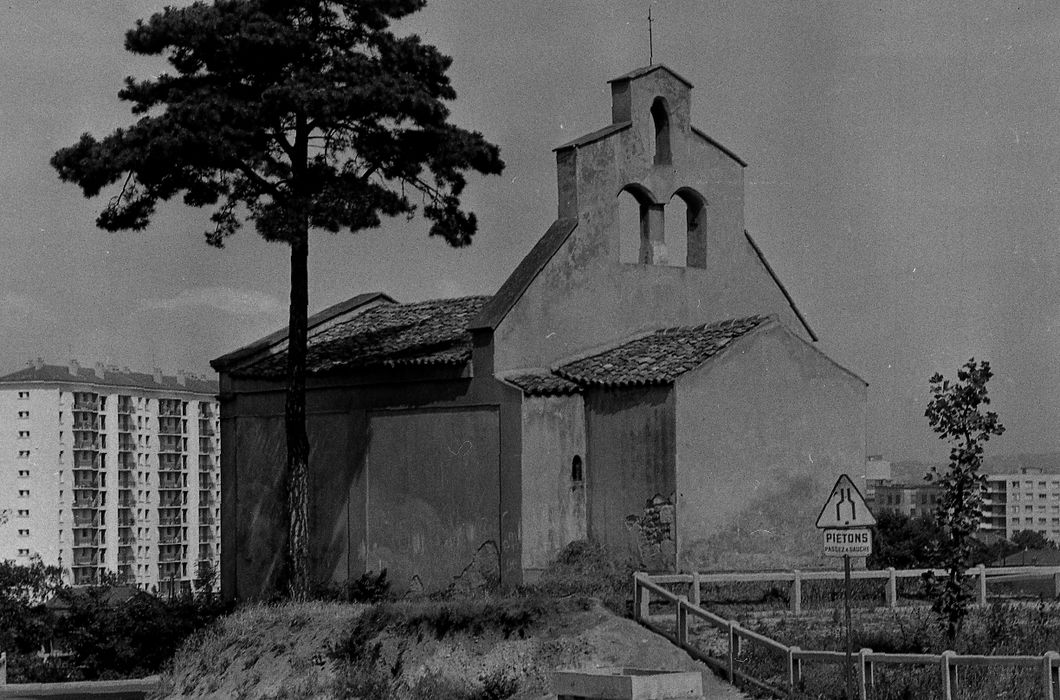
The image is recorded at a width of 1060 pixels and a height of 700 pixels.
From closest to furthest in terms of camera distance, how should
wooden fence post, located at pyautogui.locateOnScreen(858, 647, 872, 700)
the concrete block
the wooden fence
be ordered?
the concrete block → the wooden fence → wooden fence post, located at pyautogui.locateOnScreen(858, 647, 872, 700)

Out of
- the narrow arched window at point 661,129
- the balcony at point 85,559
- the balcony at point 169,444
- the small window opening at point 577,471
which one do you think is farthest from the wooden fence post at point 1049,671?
the balcony at point 169,444

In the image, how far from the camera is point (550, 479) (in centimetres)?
2966

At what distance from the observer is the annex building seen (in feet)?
95.0

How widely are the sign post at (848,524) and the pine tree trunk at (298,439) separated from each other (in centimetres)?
1411

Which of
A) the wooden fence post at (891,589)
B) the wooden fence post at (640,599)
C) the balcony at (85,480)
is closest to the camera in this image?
the wooden fence post at (640,599)

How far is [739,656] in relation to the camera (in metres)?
23.0

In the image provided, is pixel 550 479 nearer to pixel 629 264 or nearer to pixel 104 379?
pixel 629 264

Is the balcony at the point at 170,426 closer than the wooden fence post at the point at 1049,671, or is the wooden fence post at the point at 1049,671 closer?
the wooden fence post at the point at 1049,671

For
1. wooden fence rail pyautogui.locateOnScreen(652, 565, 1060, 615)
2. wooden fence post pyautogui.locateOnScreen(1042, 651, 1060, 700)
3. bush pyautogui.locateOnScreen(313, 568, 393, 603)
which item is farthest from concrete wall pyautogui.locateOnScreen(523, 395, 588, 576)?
wooden fence post pyautogui.locateOnScreen(1042, 651, 1060, 700)

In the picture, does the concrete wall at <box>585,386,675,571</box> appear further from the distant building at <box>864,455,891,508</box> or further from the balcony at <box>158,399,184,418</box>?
the balcony at <box>158,399,184,418</box>

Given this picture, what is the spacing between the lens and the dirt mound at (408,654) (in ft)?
78.7

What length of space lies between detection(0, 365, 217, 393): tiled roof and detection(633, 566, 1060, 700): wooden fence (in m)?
141

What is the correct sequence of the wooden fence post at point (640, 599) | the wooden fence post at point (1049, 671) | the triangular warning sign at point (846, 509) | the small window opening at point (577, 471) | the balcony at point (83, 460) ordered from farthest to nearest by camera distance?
the balcony at point (83, 460) → the small window opening at point (577, 471) → the wooden fence post at point (640, 599) → the triangular warning sign at point (846, 509) → the wooden fence post at point (1049, 671)

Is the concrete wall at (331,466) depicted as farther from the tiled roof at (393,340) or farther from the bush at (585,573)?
the bush at (585,573)
